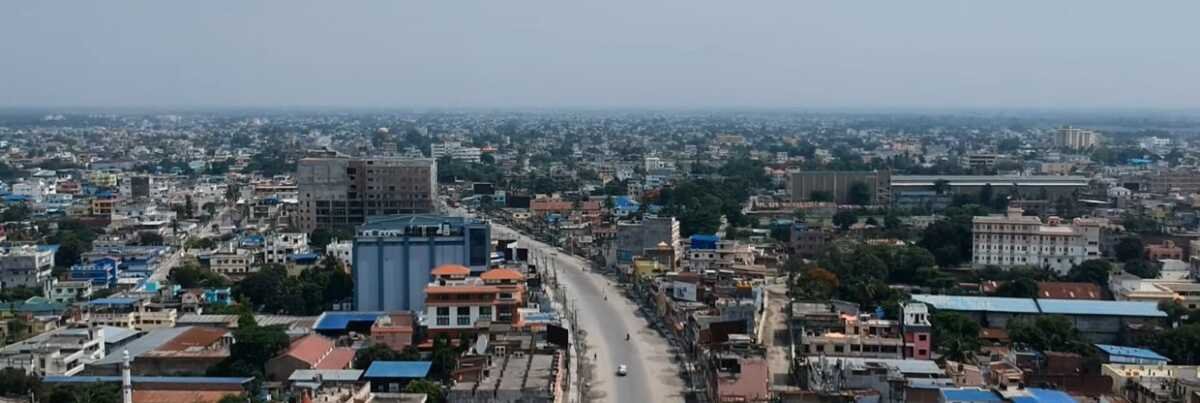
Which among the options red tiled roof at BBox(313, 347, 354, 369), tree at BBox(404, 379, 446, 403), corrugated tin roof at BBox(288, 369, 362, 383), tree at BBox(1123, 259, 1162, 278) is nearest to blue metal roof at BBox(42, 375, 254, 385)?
corrugated tin roof at BBox(288, 369, 362, 383)

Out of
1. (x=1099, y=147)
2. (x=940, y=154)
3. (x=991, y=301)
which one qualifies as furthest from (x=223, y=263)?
(x=1099, y=147)

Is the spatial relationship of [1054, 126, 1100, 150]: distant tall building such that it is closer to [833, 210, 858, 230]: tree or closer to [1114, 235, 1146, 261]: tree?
[833, 210, 858, 230]: tree

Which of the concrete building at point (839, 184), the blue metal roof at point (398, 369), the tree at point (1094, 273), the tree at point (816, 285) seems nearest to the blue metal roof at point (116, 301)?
the blue metal roof at point (398, 369)

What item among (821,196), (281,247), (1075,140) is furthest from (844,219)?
(1075,140)

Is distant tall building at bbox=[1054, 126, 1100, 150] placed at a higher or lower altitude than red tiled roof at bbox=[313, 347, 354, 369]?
higher

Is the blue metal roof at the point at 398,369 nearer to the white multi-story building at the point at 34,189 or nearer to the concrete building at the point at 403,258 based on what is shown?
the concrete building at the point at 403,258

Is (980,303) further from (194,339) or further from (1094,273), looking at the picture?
(194,339)

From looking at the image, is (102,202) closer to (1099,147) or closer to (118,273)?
(118,273)
